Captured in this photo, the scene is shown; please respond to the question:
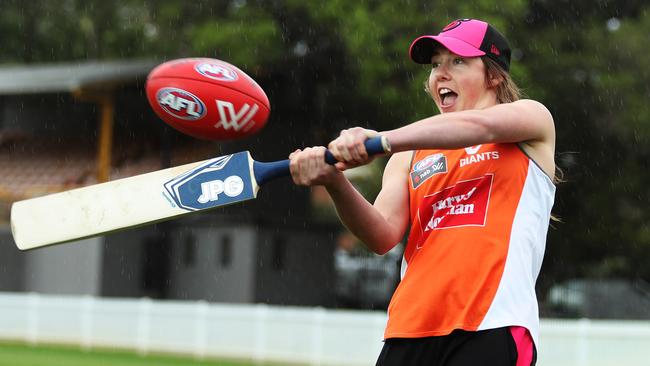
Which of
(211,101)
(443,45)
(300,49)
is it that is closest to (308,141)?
(300,49)

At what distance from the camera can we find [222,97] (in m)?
4.41

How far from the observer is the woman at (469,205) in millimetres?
3463

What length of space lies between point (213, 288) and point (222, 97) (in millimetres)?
20006

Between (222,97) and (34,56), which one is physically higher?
(34,56)

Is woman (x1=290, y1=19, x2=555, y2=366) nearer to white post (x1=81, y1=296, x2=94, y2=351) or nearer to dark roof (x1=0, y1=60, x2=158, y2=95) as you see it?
white post (x1=81, y1=296, x2=94, y2=351)

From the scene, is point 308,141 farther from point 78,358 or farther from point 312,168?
point 312,168

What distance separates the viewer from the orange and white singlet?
3.51 metres

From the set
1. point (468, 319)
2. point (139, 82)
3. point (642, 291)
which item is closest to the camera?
point (468, 319)

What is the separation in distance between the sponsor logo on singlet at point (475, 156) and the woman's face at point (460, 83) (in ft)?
0.62

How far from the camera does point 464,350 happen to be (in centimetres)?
350

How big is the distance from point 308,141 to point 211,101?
20.7 meters

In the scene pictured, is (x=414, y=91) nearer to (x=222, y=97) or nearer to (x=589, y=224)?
(x=589, y=224)

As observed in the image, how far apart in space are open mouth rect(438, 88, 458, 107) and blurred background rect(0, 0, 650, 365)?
13.1 meters

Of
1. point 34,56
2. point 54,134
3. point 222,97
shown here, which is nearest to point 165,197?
point 222,97
